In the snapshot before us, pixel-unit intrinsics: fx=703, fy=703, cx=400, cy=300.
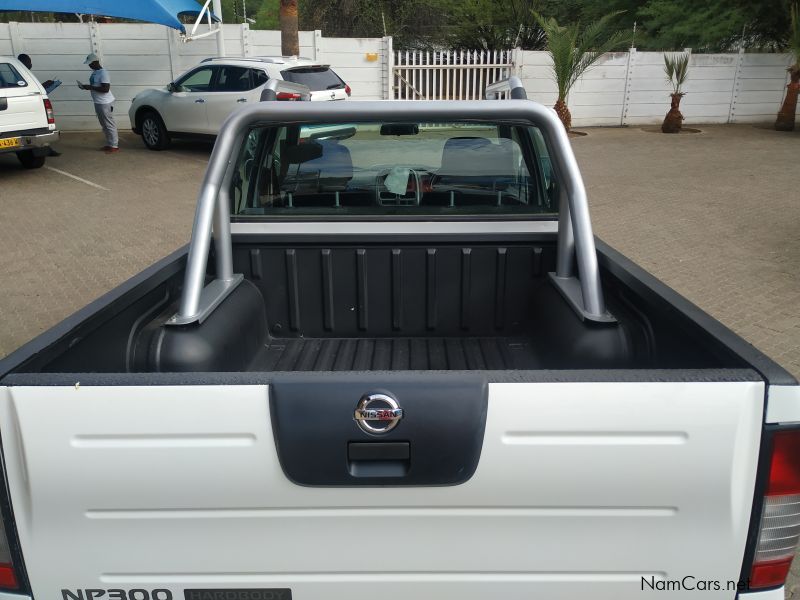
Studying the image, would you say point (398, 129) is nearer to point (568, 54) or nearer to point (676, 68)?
point (568, 54)

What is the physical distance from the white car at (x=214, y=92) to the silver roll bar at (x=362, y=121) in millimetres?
9234

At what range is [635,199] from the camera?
10234mm

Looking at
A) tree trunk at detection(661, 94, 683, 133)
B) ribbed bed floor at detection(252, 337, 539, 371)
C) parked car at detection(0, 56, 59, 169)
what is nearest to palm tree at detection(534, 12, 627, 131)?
tree trunk at detection(661, 94, 683, 133)

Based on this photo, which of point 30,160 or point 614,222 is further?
point 30,160

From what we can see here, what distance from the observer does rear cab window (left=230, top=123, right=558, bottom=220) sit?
3346 mm

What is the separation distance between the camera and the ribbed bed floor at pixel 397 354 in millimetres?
2957

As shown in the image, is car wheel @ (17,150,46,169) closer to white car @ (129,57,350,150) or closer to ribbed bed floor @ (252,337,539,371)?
white car @ (129,57,350,150)

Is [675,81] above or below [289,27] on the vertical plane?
below

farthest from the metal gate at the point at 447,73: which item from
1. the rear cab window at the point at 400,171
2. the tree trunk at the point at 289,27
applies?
the rear cab window at the point at 400,171

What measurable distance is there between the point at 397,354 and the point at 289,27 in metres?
12.5

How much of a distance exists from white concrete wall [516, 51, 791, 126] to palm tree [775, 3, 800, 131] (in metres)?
1.00

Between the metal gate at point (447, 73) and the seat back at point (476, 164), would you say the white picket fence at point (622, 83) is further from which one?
the seat back at point (476, 164)

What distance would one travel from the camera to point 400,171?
136 inches

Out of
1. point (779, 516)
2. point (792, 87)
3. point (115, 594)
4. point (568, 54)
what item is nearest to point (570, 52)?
point (568, 54)
